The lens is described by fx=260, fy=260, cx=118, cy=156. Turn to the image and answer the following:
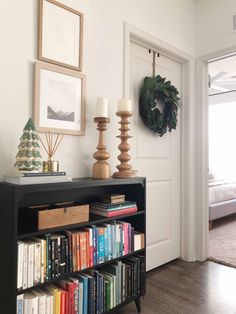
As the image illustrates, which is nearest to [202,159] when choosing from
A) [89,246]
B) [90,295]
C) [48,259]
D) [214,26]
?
[214,26]

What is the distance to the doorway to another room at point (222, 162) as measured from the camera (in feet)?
10.6

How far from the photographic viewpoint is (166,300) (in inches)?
76.5

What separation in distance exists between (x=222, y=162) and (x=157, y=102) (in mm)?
4385

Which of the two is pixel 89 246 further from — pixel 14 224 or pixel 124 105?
pixel 124 105

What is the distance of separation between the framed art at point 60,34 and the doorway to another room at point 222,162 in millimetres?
2012

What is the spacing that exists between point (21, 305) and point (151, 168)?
1564 millimetres

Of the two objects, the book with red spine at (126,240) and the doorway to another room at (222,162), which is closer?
the book with red spine at (126,240)

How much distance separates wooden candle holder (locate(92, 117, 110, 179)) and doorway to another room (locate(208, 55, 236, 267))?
1778 millimetres

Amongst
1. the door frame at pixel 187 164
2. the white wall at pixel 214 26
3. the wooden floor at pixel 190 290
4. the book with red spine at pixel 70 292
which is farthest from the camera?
the door frame at pixel 187 164

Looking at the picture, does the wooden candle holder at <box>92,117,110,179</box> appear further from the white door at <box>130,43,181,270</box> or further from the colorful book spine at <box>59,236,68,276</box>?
the white door at <box>130,43,181,270</box>

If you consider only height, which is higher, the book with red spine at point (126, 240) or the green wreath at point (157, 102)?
the green wreath at point (157, 102)

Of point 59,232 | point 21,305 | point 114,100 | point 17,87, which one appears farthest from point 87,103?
point 21,305

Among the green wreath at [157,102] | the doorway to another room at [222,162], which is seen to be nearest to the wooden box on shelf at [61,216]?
the green wreath at [157,102]

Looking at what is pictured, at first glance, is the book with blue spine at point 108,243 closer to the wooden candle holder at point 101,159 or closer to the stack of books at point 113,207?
the stack of books at point 113,207
